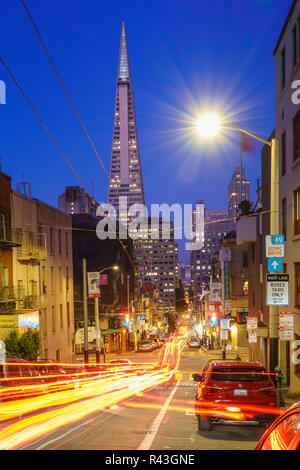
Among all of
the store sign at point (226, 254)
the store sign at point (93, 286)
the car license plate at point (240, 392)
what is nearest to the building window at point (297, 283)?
the car license plate at point (240, 392)

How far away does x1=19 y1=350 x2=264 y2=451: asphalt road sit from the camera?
898 centimetres

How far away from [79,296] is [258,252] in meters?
33.2

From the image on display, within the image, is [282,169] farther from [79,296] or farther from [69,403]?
[79,296]

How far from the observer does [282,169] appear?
23.2m

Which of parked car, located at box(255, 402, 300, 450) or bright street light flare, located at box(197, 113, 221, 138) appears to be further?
bright street light flare, located at box(197, 113, 221, 138)

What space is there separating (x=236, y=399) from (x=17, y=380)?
726 centimetres

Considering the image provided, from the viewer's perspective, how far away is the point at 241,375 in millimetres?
10398

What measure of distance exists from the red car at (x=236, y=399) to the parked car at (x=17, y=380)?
231 inches

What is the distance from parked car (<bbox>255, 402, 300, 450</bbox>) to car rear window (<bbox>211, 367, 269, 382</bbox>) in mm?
6697

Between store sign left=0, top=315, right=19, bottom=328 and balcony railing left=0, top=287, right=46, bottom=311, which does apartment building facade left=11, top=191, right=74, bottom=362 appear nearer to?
balcony railing left=0, top=287, right=46, bottom=311

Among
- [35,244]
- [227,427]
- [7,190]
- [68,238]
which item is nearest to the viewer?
[227,427]

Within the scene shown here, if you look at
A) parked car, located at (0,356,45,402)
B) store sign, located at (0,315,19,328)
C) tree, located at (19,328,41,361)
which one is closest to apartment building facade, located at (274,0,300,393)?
parked car, located at (0,356,45,402)

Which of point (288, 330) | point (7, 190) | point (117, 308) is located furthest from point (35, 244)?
point (117, 308)

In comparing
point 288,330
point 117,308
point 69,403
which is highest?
point 288,330
